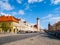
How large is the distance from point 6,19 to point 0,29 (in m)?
26.9

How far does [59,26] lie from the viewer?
511ft

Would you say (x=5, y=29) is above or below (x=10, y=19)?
below

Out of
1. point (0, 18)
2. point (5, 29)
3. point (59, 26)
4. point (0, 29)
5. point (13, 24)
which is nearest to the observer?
point (5, 29)

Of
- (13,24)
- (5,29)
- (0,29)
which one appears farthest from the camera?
(13,24)

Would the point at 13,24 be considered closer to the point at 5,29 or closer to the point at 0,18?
the point at 0,18

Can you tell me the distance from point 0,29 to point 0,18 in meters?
32.8

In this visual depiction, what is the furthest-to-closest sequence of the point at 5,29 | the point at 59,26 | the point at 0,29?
the point at 59,26
the point at 0,29
the point at 5,29

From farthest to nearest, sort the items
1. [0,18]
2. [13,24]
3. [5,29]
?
[0,18] → [13,24] → [5,29]

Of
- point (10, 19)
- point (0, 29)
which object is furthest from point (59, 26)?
point (0, 29)

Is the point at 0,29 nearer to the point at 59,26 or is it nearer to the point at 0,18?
the point at 0,18

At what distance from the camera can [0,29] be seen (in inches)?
3888

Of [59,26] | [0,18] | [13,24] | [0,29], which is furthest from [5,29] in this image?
[59,26]

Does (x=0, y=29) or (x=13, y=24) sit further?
(x=13, y=24)

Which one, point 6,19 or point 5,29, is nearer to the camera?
point 5,29
